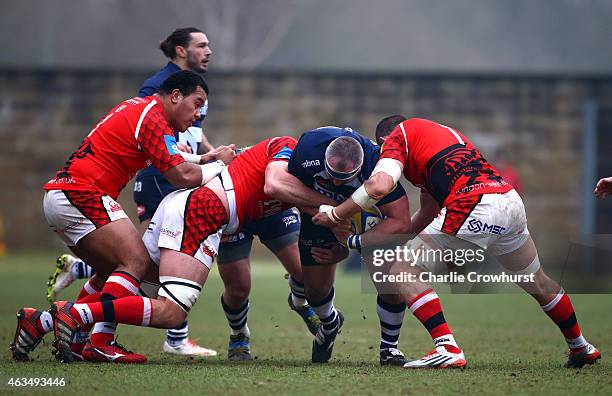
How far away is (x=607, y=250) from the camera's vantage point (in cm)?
880

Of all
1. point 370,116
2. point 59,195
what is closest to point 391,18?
point 370,116

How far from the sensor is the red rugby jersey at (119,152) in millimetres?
7500

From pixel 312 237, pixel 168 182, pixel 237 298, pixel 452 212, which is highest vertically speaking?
pixel 168 182

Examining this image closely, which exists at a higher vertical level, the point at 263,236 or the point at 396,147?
the point at 396,147

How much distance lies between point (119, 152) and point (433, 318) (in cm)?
256

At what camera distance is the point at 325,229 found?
25.7 feet

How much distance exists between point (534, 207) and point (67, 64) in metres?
10.9

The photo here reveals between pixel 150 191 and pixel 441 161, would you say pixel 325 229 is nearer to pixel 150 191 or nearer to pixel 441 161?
pixel 441 161

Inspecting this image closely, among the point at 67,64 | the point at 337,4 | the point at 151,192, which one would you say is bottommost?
the point at 151,192

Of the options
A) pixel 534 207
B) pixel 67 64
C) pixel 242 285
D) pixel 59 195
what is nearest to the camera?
pixel 59 195

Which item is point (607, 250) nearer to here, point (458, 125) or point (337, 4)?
point (458, 125)

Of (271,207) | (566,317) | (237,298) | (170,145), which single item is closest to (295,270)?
(237,298)

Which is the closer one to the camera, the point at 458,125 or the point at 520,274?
the point at 520,274

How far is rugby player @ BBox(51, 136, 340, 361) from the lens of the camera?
7.07 m
